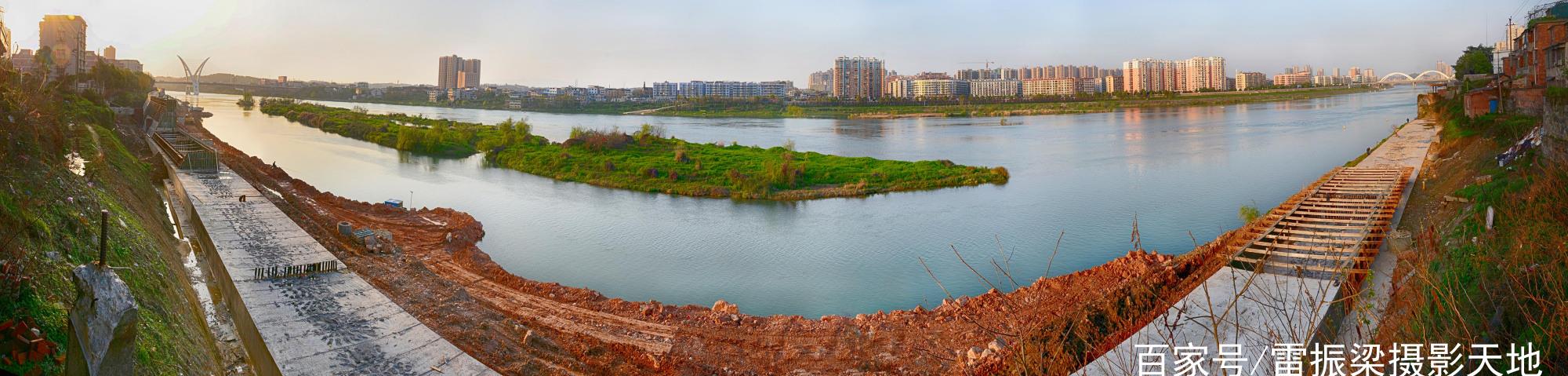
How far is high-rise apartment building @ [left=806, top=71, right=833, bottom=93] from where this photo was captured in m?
92.8

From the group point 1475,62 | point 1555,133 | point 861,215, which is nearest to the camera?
point 1555,133

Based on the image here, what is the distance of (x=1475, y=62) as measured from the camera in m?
23.0

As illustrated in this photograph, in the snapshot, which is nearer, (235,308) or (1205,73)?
(235,308)

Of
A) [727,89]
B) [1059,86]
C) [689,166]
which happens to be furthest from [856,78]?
[689,166]

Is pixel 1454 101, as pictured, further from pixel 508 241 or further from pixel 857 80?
pixel 857 80

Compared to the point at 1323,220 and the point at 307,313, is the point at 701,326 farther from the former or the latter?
the point at 1323,220

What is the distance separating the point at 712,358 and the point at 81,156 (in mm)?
5246

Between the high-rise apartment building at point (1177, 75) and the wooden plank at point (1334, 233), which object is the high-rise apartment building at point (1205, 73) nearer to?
the high-rise apartment building at point (1177, 75)

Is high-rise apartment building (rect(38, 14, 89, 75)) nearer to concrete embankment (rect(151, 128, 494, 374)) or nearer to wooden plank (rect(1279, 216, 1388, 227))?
concrete embankment (rect(151, 128, 494, 374))

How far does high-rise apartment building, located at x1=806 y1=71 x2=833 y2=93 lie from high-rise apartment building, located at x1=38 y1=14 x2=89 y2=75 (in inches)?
2890

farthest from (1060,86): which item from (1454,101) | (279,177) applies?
(279,177)

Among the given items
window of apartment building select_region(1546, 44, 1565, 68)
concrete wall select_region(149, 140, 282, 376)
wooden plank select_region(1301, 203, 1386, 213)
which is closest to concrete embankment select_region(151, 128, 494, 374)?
concrete wall select_region(149, 140, 282, 376)

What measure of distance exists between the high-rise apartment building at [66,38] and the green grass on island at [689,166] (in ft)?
21.5

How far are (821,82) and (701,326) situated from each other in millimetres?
97300
